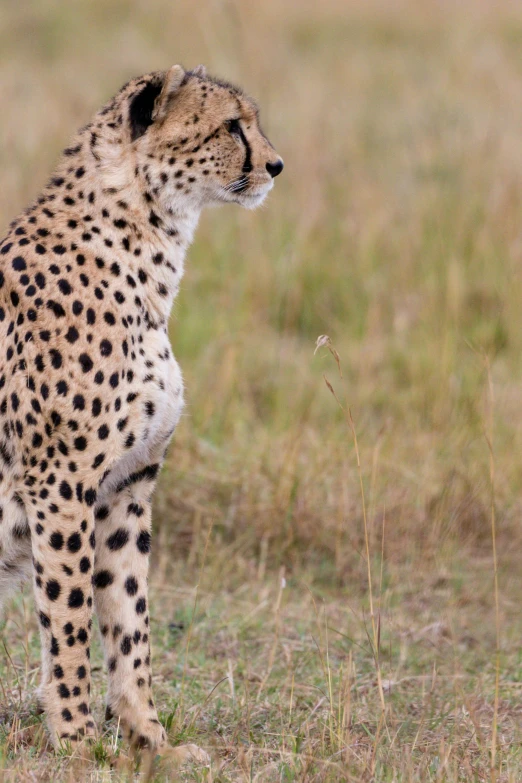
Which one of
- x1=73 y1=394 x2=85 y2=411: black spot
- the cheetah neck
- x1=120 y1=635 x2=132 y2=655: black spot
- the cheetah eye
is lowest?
x1=120 y1=635 x2=132 y2=655: black spot

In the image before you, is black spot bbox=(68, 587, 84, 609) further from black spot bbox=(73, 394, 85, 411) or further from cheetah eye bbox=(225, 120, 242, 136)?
cheetah eye bbox=(225, 120, 242, 136)

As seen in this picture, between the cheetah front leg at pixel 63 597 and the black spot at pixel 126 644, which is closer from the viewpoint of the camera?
the cheetah front leg at pixel 63 597

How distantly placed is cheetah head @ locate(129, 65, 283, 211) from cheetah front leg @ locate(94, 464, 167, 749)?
2.31 ft

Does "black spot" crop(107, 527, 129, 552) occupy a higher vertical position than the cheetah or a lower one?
lower

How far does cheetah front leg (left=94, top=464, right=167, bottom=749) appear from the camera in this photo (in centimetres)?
305

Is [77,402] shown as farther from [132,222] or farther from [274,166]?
[274,166]

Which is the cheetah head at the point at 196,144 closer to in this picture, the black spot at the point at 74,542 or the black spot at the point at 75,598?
the black spot at the point at 74,542

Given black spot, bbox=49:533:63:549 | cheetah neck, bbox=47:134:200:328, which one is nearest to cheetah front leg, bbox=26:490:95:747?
black spot, bbox=49:533:63:549

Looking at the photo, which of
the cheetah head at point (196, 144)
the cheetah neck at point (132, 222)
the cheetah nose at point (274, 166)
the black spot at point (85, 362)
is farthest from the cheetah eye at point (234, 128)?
the black spot at point (85, 362)

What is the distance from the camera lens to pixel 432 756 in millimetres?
2912

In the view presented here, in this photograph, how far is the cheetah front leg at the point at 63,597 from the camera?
9.23 ft

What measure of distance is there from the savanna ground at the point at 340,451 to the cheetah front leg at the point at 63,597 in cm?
9

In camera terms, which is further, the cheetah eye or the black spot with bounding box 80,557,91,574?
the cheetah eye

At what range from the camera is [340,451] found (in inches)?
182
